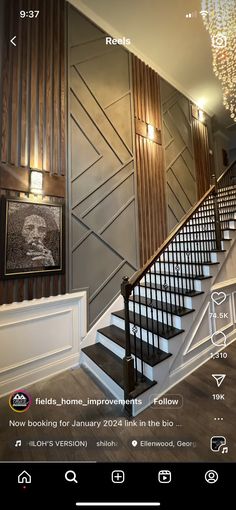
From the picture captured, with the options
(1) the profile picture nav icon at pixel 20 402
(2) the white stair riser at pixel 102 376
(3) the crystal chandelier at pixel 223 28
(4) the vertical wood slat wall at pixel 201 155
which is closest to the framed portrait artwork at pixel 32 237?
(2) the white stair riser at pixel 102 376

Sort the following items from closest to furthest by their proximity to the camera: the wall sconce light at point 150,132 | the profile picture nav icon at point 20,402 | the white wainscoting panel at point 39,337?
the profile picture nav icon at point 20,402
the white wainscoting panel at point 39,337
the wall sconce light at point 150,132

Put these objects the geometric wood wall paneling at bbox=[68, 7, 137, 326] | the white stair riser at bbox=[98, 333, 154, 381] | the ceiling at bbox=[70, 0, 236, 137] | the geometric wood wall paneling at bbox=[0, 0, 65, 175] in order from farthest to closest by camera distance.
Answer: the geometric wood wall paneling at bbox=[68, 7, 137, 326] → the ceiling at bbox=[70, 0, 236, 137] → the geometric wood wall paneling at bbox=[0, 0, 65, 175] → the white stair riser at bbox=[98, 333, 154, 381]

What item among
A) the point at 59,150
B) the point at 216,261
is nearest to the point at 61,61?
the point at 59,150

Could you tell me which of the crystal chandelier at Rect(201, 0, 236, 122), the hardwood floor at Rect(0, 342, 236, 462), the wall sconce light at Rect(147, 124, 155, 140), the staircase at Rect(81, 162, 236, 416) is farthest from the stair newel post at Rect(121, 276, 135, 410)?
the wall sconce light at Rect(147, 124, 155, 140)

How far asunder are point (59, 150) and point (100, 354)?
2.25 metres

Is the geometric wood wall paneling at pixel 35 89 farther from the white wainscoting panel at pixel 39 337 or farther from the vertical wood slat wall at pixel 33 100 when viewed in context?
the white wainscoting panel at pixel 39 337

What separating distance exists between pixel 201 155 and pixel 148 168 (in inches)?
77.9

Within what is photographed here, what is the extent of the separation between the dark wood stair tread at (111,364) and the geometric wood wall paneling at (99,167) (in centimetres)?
31

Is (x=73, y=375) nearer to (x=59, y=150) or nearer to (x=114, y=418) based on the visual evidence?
(x=114, y=418)

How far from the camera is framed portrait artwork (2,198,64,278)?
1.74 m

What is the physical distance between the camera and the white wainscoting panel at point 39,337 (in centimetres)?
170

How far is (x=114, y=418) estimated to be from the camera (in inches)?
37.8

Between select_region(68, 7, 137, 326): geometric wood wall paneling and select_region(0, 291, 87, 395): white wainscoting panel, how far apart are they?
0.70 ft
